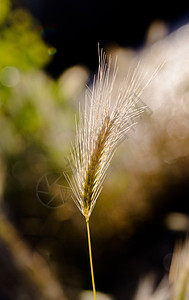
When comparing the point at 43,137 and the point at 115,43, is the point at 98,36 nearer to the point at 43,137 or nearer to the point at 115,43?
the point at 115,43

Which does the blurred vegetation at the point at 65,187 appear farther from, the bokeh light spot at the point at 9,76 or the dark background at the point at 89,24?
the dark background at the point at 89,24

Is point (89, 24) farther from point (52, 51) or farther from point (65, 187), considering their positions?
point (65, 187)

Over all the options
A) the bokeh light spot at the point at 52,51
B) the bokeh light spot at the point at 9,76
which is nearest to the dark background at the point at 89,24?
the bokeh light spot at the point at 52,51

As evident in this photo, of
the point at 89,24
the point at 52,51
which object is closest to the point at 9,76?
the point at 52,51

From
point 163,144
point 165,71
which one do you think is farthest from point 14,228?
point 165,71

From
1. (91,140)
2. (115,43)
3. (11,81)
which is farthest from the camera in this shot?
(115,43)

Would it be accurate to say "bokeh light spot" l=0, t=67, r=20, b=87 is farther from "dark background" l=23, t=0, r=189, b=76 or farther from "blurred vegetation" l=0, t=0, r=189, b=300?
"dark background" l=23, t=0, r=189, b=76
